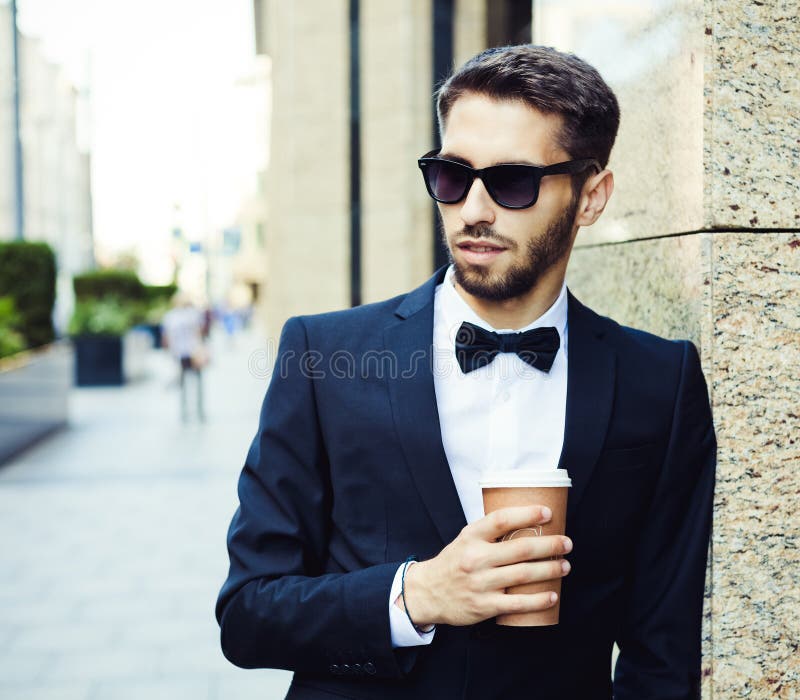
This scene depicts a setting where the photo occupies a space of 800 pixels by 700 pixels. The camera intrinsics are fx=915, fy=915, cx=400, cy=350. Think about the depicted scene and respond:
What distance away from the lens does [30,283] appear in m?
16.7

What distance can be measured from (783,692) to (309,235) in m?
13.7

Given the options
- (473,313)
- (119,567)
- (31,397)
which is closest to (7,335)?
(31,397)

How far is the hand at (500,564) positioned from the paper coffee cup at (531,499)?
2cm

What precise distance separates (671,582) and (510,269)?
789 millimetres

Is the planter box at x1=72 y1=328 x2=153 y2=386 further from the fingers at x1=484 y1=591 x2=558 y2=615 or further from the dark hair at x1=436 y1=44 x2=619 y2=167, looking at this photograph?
the fingers at x1=484 y1=591 x2=558 y2=615

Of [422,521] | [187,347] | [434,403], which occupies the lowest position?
[187,347]

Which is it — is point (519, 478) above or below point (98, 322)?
above

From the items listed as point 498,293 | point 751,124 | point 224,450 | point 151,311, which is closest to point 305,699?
point 498,293

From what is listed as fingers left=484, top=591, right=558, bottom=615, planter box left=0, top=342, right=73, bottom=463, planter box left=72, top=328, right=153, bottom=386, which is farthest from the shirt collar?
planter box left=72, top=328, right=153, bottom=386

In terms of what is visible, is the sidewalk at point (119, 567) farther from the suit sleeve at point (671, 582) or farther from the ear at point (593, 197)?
the ear at point (593, 197)

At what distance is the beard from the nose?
26mm

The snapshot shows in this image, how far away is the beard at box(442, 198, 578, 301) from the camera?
1.93 meters

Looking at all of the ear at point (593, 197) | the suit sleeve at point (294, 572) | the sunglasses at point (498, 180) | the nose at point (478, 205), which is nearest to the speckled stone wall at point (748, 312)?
the ear at point (593, 197)

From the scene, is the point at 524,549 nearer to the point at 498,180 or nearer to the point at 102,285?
the point at 498,180
